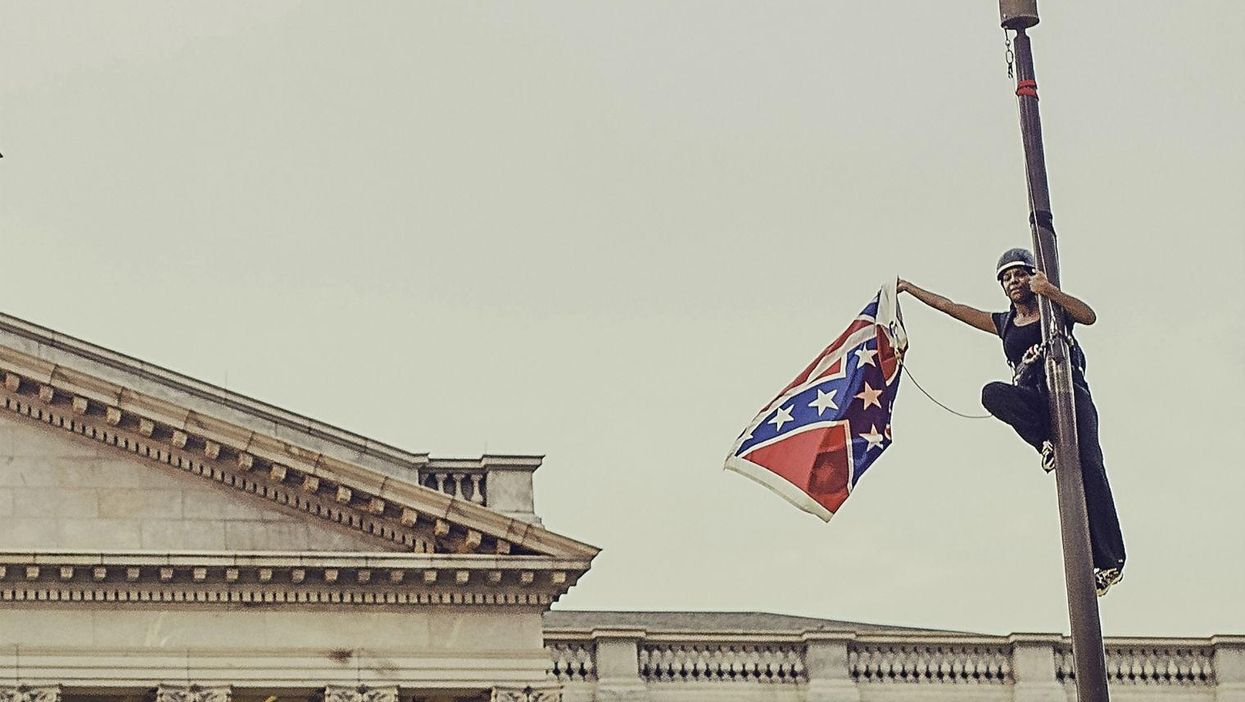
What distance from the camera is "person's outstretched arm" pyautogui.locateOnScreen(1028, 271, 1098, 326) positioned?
11.3m

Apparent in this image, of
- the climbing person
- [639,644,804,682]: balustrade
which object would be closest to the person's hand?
the climbing person

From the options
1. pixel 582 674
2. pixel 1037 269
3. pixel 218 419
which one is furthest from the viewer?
pixel 582 674

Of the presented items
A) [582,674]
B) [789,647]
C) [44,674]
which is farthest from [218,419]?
[789,647]

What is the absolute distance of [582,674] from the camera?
42562 millimetres

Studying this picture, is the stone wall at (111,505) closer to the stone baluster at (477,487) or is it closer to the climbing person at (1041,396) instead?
the stone baluster at (477,487)

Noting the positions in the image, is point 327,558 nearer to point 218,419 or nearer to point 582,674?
point 218,419

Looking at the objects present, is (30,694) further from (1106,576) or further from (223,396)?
(1106,576)

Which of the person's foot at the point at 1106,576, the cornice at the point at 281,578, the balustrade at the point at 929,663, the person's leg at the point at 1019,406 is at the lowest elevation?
the person's foot at the point at 1106,576

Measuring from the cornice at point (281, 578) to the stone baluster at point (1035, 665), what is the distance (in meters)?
7.98

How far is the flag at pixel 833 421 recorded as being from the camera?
44.0ft

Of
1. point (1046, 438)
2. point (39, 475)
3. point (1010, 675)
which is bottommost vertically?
point (1046, 438)

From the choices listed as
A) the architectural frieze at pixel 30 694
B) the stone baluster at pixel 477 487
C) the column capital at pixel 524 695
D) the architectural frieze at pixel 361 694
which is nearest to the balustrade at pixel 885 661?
the column capital at pixel 524 695

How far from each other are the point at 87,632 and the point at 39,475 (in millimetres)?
2360

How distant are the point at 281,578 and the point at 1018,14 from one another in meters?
28.6
